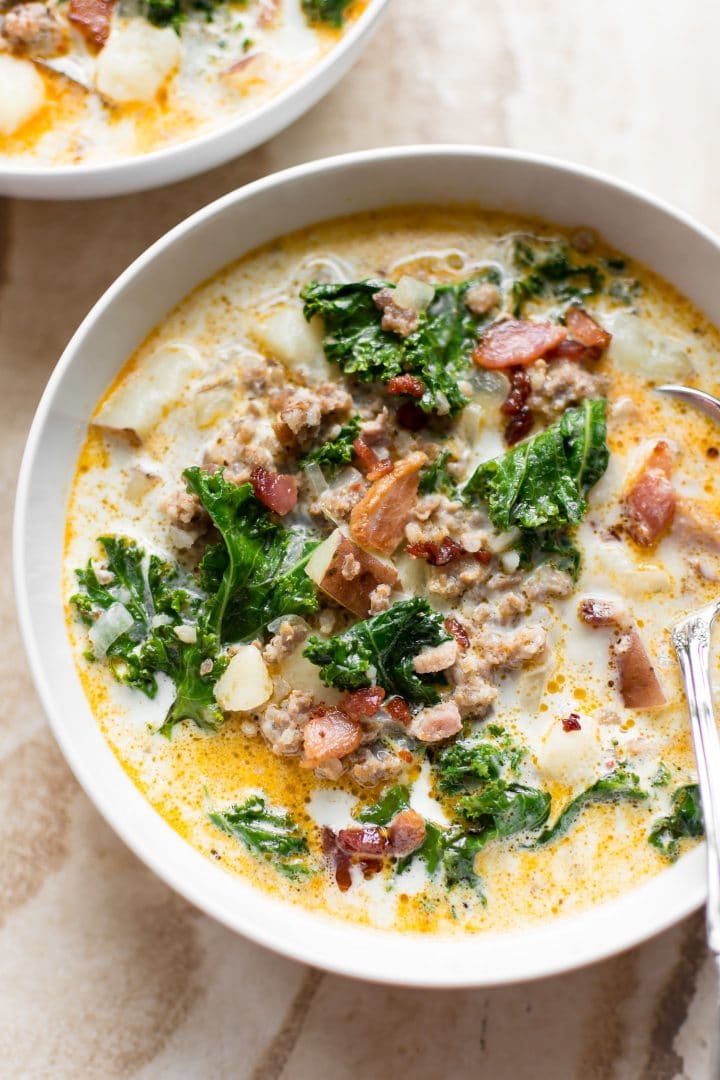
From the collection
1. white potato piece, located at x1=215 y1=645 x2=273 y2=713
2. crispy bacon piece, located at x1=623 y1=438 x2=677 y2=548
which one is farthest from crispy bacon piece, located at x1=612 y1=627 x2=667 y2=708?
white potato piece, located at x1=215 y1=645 x2=273 y2=713

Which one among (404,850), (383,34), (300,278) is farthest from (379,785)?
(383,34)

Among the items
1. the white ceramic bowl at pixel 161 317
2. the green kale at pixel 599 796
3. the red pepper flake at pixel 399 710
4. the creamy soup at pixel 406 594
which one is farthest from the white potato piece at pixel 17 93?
the green kale at pixel 599 796

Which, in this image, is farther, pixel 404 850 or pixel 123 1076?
pixel 123 1076

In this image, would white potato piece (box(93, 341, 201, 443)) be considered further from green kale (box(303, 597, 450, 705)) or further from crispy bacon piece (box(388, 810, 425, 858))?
crispy bacon piece (box(388, 810, 425, 858))

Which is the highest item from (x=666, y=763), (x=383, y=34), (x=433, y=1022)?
(x=383, y=34)

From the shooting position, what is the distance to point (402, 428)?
14.0ft

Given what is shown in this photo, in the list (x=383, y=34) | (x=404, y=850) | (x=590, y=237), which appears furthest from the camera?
(x=383, y=34)

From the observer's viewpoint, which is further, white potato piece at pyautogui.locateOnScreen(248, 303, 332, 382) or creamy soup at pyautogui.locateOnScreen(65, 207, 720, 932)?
white potato piece at pyautogui.locateOnScreen(248, 303, 332, 382)

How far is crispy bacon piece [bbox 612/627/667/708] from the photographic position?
13.5 ft

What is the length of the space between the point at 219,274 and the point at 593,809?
2.60 m

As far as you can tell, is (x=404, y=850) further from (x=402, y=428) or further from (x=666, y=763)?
(x=402, y=428)

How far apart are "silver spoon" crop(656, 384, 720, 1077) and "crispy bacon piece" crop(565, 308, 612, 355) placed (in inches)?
15.7

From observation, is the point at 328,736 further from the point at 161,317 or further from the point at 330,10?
the point at 330,10

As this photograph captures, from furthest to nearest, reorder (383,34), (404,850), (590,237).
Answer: (383,34), (590,237), (404,850)
